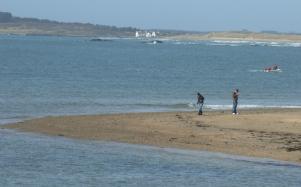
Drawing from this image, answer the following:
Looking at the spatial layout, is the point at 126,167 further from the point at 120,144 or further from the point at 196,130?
the point at 196,130

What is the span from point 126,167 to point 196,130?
8.68 metres

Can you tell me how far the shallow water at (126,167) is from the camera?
78.9 feet

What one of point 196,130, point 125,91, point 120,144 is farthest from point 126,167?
point 125,91

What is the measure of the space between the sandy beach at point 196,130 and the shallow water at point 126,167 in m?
1.41

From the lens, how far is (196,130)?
3447 centimetres

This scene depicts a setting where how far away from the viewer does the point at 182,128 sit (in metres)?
35.1

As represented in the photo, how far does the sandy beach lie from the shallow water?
1.41m

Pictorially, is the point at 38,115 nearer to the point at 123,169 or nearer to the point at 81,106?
the point at 81,106

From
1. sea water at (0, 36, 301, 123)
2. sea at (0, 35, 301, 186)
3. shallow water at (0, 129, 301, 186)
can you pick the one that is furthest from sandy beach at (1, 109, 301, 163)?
sea water at (0, 36, 301, 123)

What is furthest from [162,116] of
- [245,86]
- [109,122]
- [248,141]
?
[245,86]

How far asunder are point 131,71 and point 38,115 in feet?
158

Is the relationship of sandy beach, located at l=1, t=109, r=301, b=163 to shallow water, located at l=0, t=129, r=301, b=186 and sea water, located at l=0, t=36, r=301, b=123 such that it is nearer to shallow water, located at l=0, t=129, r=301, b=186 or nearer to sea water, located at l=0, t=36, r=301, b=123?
shallow water, located at l=0, t=129, r=301, b=186

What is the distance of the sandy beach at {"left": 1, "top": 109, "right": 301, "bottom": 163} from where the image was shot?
30.2 m

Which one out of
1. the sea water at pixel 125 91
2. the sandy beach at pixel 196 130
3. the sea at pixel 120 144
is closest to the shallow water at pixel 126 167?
the sea at pixel 120 144
